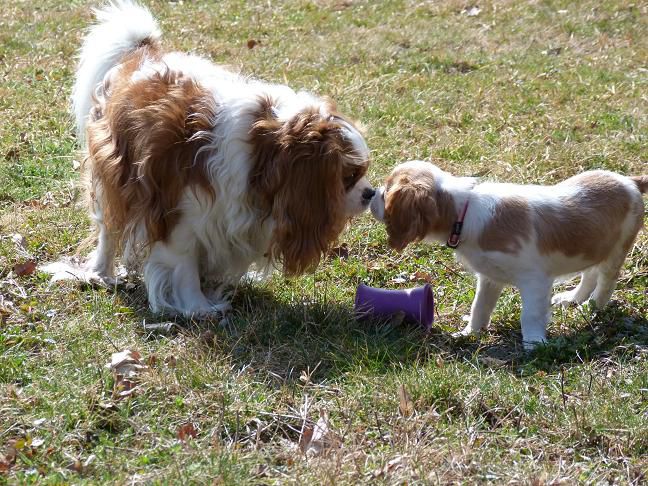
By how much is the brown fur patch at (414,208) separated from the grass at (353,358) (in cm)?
51

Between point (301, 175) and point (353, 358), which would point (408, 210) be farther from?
point (353, 358)

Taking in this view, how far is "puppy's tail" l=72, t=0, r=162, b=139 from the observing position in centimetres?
573

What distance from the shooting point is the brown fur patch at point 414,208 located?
4.99 metres

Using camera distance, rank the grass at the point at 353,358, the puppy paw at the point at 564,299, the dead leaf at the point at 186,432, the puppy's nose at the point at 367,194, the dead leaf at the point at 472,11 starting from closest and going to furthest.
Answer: the grass at the point at 353,358 → the dead leaf at the point at 186,432 → the puppy's nose at the point at 367,194 → the puppy paw at the point at 564,299 → the dead leaf at the point at 472,11

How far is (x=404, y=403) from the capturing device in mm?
4211

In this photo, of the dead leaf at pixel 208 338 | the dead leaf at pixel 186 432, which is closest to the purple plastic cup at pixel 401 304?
the dead leaf at pixel 208 338

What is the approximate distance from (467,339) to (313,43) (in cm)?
626

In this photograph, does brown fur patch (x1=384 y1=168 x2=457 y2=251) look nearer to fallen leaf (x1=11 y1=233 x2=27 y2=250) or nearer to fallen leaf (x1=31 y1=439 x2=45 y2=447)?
fallen leaf (x1=31 y1=439 x2=45 y2=447)

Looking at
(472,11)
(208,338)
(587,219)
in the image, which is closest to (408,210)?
(587,219)

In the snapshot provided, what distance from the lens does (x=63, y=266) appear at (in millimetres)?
5758

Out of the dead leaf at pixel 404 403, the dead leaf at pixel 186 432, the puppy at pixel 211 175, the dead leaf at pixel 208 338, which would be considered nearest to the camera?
the dead leaf at pixel 186 432

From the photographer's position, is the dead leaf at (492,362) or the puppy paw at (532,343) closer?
the dead leaf at (492,362)

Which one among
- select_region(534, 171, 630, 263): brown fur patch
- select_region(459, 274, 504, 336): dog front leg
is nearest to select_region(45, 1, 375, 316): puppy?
select_region(459, 274, 504, 336): dog front leg

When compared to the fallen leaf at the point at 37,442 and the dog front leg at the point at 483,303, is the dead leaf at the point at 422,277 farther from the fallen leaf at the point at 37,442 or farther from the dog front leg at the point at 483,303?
the fallen leaf at the point at 37,442
